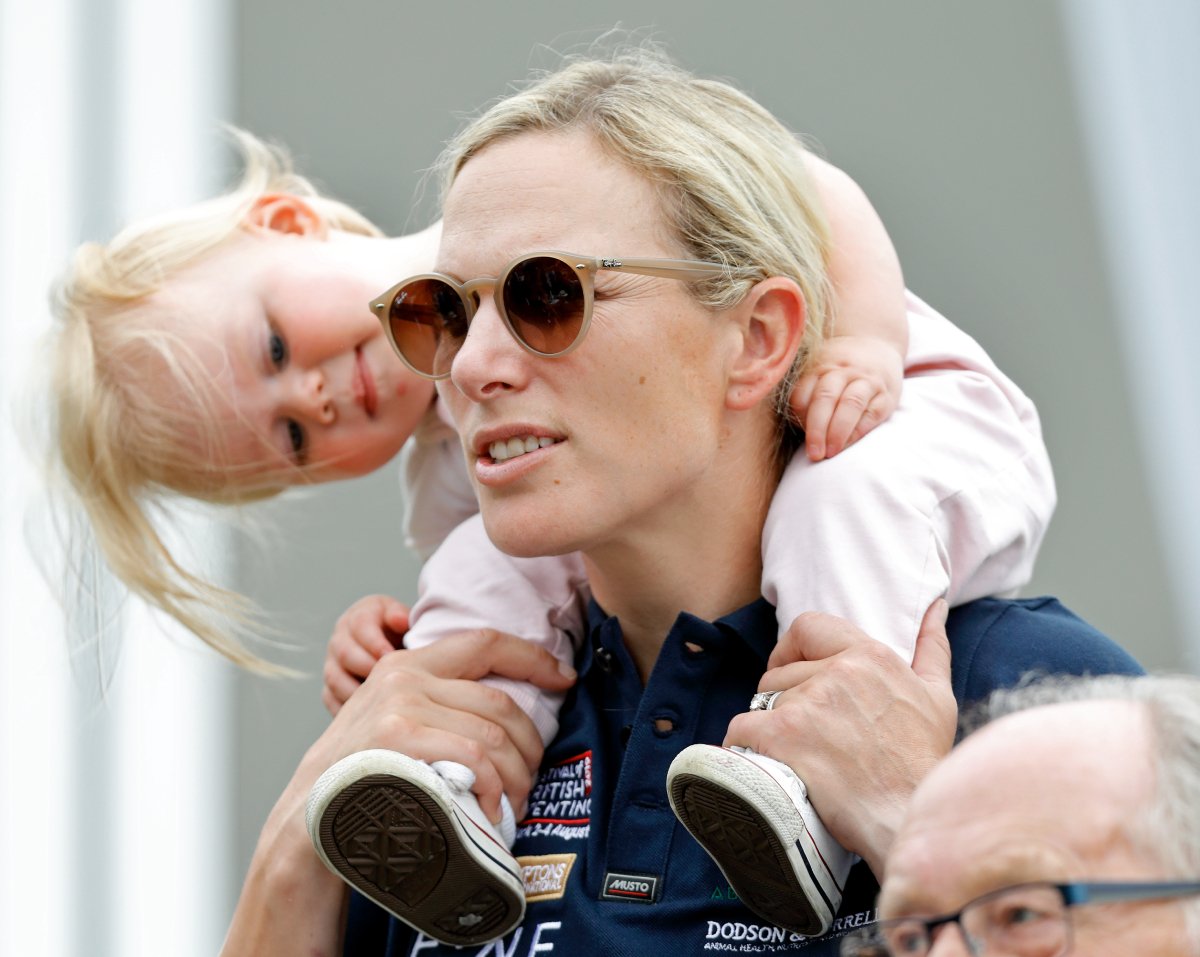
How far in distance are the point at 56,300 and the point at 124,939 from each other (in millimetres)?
2957

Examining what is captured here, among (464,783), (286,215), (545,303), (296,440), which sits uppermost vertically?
(545,303)

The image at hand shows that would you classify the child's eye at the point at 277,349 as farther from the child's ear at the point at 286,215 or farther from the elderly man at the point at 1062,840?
the elderly man at the point at 1062,840

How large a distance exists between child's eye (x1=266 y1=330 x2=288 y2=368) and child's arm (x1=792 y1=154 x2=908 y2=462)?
3.47 feet

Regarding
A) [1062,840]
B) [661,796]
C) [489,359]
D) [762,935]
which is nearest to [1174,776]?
[1062,840]

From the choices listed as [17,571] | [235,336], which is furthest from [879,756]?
[17,571]

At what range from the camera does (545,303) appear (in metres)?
1.90

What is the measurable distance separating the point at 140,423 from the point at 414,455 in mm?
509

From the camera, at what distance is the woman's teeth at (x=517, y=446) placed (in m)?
1.93

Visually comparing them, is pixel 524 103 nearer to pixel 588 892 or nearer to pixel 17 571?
pixel 588 892

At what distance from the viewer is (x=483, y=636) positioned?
2164mm

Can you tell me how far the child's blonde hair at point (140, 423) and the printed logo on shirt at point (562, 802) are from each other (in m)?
0.82

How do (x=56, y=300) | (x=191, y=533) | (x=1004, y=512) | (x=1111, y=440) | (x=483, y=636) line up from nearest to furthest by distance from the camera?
(x=1004, y=512) < (x=483, y=636) < (x=56, y=300) < (x=191, y=533) < (x=1111, y=440)

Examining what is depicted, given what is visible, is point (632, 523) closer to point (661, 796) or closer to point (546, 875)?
point (661, 796)

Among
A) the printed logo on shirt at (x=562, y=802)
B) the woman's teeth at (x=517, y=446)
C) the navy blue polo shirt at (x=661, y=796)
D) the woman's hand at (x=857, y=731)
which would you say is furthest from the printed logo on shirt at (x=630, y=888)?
the woman's teeth at (x=517, y=446)
